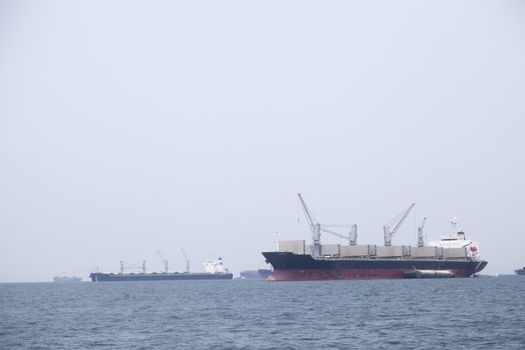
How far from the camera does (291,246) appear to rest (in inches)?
6201

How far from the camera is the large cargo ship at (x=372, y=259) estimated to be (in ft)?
481

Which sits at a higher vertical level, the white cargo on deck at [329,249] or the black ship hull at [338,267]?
the white cargo on deck at [329,249]

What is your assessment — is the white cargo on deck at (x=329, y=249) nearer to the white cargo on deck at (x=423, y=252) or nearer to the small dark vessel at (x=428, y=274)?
the small dark vessel at (x=428, y=274)

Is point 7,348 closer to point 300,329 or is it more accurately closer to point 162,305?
point 300,329

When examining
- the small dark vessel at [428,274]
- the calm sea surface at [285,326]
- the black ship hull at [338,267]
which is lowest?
the calm sea surface at [285,326]

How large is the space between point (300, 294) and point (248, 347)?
56.3m

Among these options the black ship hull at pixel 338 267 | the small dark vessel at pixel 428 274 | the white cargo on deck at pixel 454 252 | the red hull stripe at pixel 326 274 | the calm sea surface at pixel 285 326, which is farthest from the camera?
the white cargo on deck at pixel 454 252

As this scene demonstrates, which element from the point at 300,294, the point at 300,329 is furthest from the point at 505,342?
the point at 300,294

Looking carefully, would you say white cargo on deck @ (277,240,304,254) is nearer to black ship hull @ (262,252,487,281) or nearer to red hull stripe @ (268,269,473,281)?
black ship hull @ (262,252,487,281)

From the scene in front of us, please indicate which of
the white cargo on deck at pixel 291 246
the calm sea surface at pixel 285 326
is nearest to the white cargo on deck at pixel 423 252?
the white cargo on deck at pixel 291 246

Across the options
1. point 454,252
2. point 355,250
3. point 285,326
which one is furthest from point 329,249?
point 285,326

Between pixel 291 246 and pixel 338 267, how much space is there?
12758 millimetres

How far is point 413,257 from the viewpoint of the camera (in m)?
169

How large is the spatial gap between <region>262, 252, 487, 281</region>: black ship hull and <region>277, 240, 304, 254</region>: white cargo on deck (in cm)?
674
